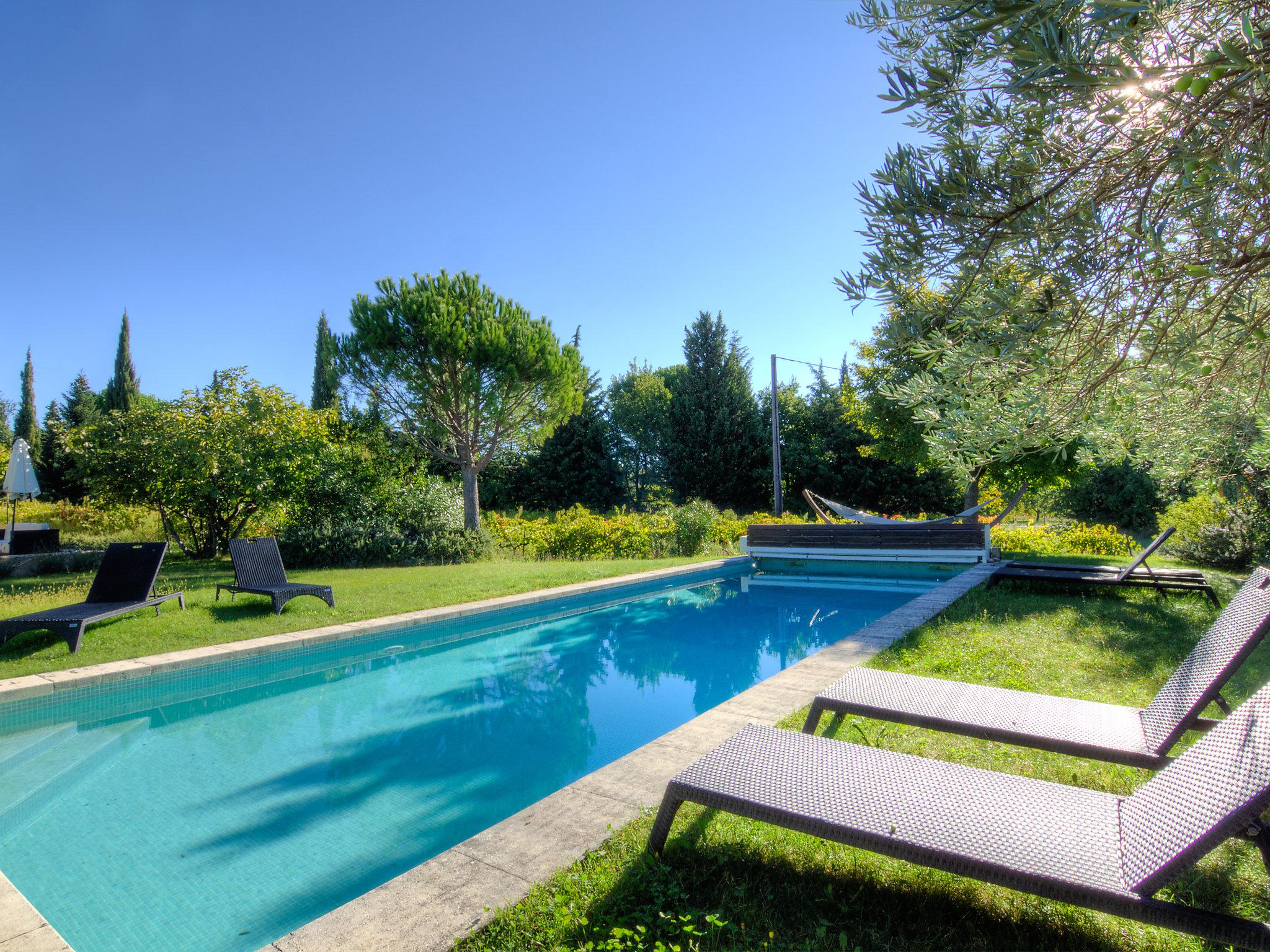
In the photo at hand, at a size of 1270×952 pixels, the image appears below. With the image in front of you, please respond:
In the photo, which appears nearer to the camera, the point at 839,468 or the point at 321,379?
the point at 839,468

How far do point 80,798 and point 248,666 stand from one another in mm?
2075

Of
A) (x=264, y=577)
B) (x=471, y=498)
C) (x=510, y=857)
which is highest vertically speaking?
(x=471, y=498)

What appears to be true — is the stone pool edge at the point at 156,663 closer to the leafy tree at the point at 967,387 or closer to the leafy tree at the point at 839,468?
the leafy tree at the point at 967,387

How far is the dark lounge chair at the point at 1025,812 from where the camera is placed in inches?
56.2

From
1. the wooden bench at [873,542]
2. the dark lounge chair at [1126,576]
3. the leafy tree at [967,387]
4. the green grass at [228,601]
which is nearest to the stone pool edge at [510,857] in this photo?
the leafy tree at [967,387]

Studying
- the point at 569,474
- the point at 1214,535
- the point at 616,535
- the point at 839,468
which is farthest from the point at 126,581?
the point at 839,468

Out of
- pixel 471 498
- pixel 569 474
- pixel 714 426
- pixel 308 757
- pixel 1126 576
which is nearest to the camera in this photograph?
pixel 308 757

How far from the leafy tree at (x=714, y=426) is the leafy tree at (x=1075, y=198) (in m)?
21.4

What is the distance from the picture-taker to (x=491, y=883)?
204 centimetres

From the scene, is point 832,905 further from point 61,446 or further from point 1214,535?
point 61,446

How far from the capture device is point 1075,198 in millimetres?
2770

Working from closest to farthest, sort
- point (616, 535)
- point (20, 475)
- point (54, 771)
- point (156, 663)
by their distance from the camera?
point (54, 771) → point (156, 663) → point (20, 475) → point (616, 535)

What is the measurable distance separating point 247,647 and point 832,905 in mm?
5459

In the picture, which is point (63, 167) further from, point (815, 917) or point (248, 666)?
point (815, 917)
